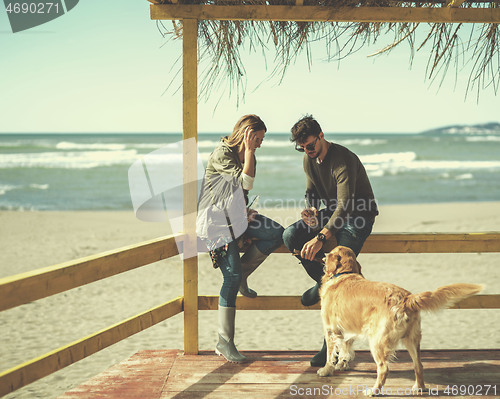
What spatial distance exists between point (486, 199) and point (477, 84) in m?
18.7

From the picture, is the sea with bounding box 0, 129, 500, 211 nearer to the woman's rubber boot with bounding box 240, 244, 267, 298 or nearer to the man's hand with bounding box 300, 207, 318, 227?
the woman's rubber boot with bounding box 240, 244, 267, 298

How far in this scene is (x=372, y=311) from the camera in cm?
328

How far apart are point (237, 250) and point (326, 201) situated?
2.53ft

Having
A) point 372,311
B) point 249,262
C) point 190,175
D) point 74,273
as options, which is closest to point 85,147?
point 190,175

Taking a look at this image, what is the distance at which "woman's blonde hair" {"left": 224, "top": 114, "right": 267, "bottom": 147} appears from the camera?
12.4ft

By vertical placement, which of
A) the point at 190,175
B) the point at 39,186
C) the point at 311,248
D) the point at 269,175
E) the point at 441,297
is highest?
the point at 269,175

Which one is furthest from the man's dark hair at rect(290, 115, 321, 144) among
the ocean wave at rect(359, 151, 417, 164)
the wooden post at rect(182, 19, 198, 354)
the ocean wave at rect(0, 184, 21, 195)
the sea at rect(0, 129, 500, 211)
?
the ocean wave at rect(359, 151, 417, 164)

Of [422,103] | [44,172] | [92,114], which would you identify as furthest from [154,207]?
[92,114]

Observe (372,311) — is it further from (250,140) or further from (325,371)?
(250,140)

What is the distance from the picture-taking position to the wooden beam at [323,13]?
12.7 feet

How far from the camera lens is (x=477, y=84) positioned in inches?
179

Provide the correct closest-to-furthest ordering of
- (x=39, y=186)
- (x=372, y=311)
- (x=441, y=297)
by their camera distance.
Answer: (x=441, y=297)
(x=372, y=311)
(x=39, y=186)

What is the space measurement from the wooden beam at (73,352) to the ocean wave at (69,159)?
30.2 metres

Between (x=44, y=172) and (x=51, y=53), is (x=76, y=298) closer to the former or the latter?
(x=44, y=172)
